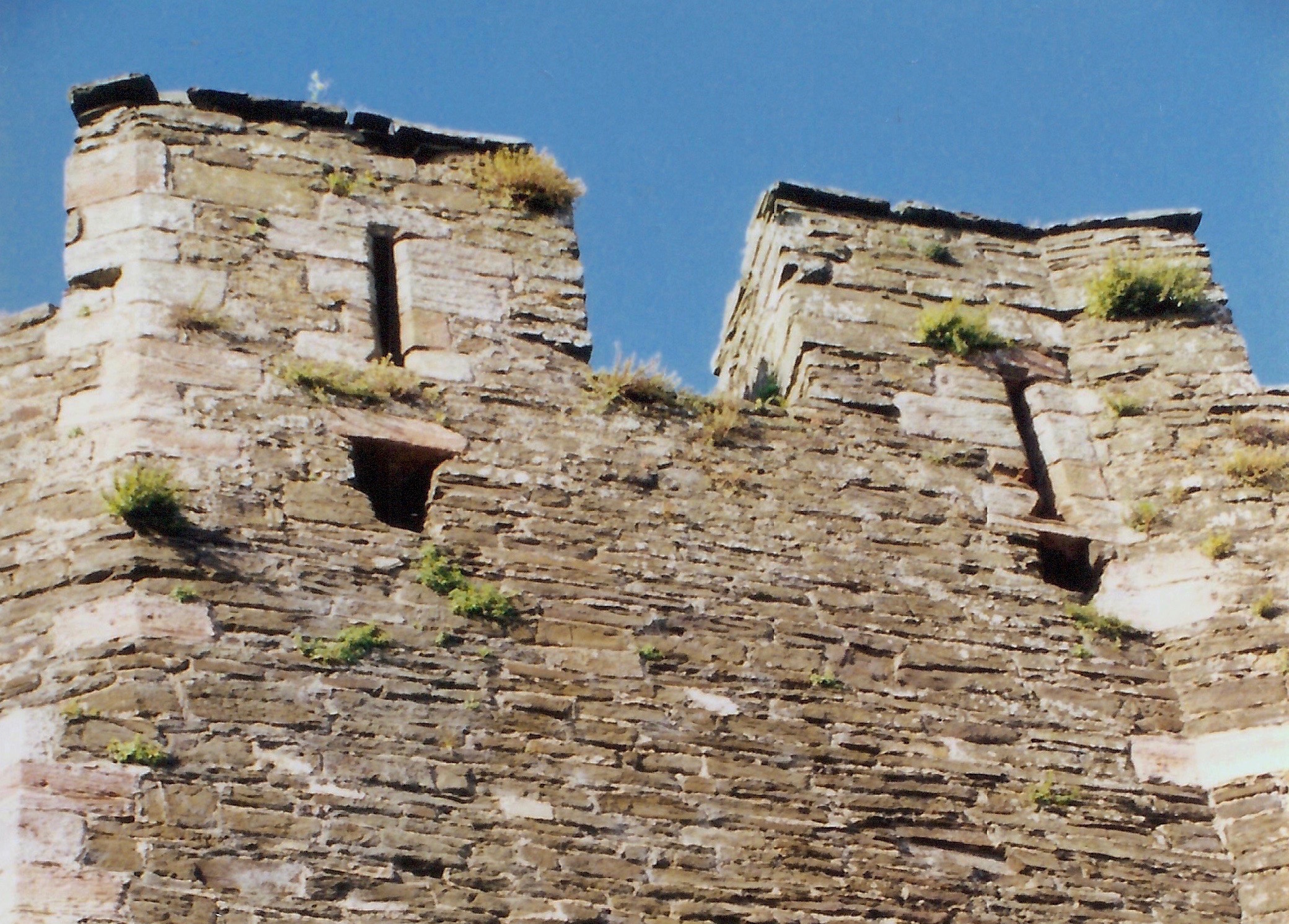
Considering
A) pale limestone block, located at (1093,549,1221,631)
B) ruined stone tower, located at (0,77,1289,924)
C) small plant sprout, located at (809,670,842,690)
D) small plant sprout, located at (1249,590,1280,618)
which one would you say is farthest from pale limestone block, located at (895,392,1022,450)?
small plant sprout, located at (809,670,842,690)

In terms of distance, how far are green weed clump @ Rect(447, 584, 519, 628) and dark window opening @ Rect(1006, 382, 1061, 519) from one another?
268 centimetres

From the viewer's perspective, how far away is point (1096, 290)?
10.1m

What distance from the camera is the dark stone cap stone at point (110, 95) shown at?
927 cm

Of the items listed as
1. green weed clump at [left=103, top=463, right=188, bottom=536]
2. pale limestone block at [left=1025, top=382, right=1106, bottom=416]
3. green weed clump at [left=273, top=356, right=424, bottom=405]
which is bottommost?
green weed clump at [left=103, top=463, right=188, bottom=536]

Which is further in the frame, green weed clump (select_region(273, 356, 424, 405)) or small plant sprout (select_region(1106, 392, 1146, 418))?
small plant sprout (select_region(1106, 392, 1146, 418))

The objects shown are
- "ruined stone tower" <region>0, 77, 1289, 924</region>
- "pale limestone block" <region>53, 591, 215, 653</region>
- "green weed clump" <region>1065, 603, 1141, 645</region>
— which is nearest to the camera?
"ruined stone tower" <region>0, 77, 1289, 924</region>

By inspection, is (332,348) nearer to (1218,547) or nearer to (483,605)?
(483,605)

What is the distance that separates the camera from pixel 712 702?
780 centimetres

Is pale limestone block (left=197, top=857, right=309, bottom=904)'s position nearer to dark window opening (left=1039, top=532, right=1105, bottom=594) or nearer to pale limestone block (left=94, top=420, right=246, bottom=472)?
pale limestone block (left=94, top=420, right=246, bottom=472)

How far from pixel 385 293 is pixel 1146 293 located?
11.8ft

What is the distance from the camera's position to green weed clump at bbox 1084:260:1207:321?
396 inches

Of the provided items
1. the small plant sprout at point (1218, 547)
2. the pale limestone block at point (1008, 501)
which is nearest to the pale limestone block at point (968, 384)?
the pale limestone block at point (1008, 501)

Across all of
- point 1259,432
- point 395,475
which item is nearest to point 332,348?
point 395,475

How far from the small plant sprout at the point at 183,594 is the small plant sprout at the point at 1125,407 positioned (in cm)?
440
